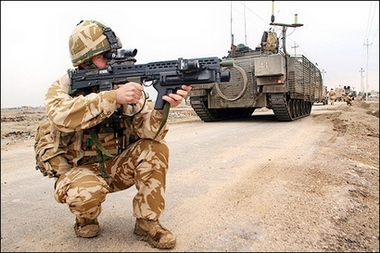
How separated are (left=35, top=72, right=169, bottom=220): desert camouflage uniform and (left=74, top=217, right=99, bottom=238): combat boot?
0.24 ft

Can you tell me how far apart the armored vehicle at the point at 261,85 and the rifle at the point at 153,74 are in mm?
6257

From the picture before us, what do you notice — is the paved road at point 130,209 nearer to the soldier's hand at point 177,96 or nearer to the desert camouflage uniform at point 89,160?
the desert camouflage uniform at point 89,160

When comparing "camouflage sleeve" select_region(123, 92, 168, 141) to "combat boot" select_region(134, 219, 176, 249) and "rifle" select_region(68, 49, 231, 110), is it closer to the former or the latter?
"rifle" select_region(68, 49, 231, 110)

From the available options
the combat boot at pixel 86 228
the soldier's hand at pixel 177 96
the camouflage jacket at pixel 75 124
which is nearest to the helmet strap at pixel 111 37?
the camouflage jacket at pixel 75 124

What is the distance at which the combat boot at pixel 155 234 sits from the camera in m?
2.01

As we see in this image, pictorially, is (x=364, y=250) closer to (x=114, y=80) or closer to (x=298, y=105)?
(x=114, y=80)

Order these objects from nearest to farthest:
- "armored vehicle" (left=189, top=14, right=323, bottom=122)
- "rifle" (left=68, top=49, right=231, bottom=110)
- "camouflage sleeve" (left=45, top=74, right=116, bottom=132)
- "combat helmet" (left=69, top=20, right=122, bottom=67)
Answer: "camouflage sleeve" (left=45, top=74, right=116, bottom=132), "rifle" (left=68, top=49, right=231, bottom=110), "combat helmet" (left=69, top=20, right=122, bottom=67), "armored vehicle" (left=189, top=14, right=323, bottom=122)

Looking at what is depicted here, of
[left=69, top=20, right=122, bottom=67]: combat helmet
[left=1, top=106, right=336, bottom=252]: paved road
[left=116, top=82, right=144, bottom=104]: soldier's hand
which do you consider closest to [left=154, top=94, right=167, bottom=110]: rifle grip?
[left=116, top=82, right=144, bottom=104]: soldier's hand

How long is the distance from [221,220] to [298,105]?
10.5m

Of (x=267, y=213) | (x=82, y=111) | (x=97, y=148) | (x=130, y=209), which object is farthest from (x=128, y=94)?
(x=267, y=213)

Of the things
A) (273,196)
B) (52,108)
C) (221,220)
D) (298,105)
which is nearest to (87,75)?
(52,108)

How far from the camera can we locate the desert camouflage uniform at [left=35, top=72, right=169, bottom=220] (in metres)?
1.93

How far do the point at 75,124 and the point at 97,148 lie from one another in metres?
0.27

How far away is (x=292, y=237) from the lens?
6.93 ft
